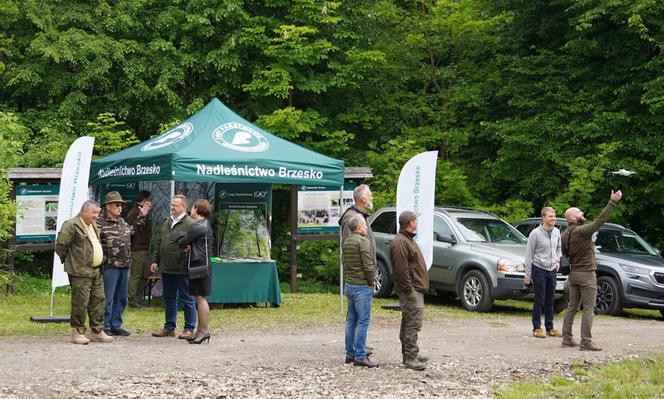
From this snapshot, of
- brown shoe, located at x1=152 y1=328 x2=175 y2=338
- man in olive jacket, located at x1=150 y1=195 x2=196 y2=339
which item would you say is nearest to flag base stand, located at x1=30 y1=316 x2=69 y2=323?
brown shoe, located at x1=152 y1=328 x2=175 y2=338

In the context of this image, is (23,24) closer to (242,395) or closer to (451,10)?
(451,10)

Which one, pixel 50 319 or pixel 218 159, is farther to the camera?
pixel 218 159

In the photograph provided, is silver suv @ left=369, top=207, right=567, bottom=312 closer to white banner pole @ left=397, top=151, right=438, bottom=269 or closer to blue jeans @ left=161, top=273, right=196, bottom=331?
white banner pole @ left=397, top=151, right=438, bottom=269

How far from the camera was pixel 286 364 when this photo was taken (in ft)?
32.3

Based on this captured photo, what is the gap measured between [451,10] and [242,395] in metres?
19.5

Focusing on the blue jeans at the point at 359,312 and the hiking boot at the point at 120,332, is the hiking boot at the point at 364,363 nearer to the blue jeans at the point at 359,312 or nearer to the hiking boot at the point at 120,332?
the blue jeans at the point at 359,312

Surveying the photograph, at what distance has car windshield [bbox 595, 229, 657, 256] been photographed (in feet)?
55.7

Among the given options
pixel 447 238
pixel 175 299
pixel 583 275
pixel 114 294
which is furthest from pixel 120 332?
pixel 447 238

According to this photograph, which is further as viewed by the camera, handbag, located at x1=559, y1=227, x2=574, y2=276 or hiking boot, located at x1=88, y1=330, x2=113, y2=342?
handbag, located at x1=559, y1=227, x2=574, y2=276

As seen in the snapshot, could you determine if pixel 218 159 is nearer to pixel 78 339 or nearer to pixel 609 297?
pixel 78 339

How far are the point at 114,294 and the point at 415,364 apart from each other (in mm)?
4400

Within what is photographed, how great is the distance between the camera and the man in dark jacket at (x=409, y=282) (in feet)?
31.4

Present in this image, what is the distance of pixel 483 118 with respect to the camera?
25812 mm

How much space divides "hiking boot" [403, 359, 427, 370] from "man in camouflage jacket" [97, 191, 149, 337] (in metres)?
4.12
